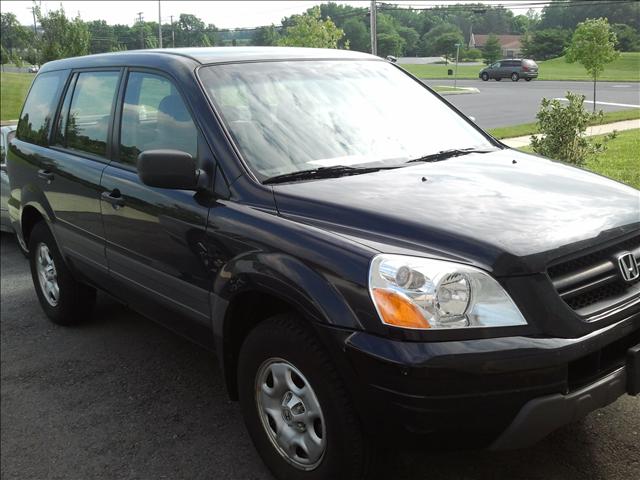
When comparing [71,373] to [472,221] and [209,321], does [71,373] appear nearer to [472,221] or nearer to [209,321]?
[209,321]

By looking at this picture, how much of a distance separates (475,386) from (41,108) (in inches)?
166

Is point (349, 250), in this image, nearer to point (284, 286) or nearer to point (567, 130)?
point (284, 286)

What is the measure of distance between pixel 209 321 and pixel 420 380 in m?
1.30

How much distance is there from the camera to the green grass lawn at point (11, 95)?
29688 mm

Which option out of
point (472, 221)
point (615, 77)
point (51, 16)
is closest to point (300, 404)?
point (472, 221)

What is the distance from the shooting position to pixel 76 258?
4562 mm

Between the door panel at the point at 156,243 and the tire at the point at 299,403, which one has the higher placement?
the door panel at the point at 156,243

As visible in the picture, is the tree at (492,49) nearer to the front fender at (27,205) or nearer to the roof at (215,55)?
the front fender at (27,205)

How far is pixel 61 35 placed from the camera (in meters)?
29.8

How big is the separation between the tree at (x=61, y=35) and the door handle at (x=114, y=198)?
83.0ft

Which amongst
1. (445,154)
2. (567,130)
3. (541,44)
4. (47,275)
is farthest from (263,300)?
(541,44)

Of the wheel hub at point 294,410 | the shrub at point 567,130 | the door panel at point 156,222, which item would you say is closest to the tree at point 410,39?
the shrub at point 567,130

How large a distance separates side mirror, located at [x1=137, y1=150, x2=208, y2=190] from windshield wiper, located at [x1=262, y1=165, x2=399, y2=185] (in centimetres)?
35

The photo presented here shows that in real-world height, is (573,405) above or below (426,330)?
below
